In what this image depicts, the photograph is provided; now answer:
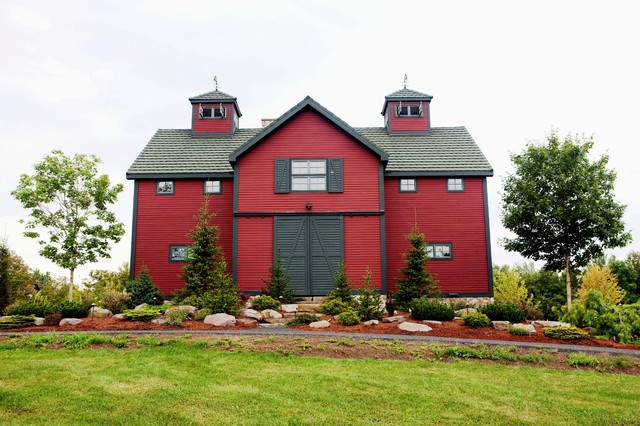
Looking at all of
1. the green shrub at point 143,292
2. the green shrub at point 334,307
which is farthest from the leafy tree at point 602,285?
the green shrub at point 143,292

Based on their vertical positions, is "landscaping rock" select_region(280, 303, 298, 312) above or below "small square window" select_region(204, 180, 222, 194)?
below

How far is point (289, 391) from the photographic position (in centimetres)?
800

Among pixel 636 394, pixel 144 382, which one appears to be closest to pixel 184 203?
pixel 144 382

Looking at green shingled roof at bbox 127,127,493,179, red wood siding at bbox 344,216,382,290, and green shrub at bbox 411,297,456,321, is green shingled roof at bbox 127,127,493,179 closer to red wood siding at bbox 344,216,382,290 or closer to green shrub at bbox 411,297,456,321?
red wood siding at bbox 344,216,382,290

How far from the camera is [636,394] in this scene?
848 centimetres

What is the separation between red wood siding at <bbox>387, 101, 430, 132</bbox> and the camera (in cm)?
2534

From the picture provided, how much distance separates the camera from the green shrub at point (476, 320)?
13930 millimetres

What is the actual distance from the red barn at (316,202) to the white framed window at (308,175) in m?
0.04

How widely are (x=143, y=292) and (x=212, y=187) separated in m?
5.59

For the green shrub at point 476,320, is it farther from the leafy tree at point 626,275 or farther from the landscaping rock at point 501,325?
the leafy tree at point 626,275

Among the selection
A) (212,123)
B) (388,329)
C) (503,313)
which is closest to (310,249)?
(388,329)

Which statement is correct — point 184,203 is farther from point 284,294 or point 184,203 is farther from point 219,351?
point 219,351

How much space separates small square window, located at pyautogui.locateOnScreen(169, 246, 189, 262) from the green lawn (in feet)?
36.1

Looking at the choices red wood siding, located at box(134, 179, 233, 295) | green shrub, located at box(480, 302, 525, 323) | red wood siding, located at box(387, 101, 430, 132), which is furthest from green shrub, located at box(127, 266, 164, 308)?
red wood siding, located at box(387, 101, 430, 132)
